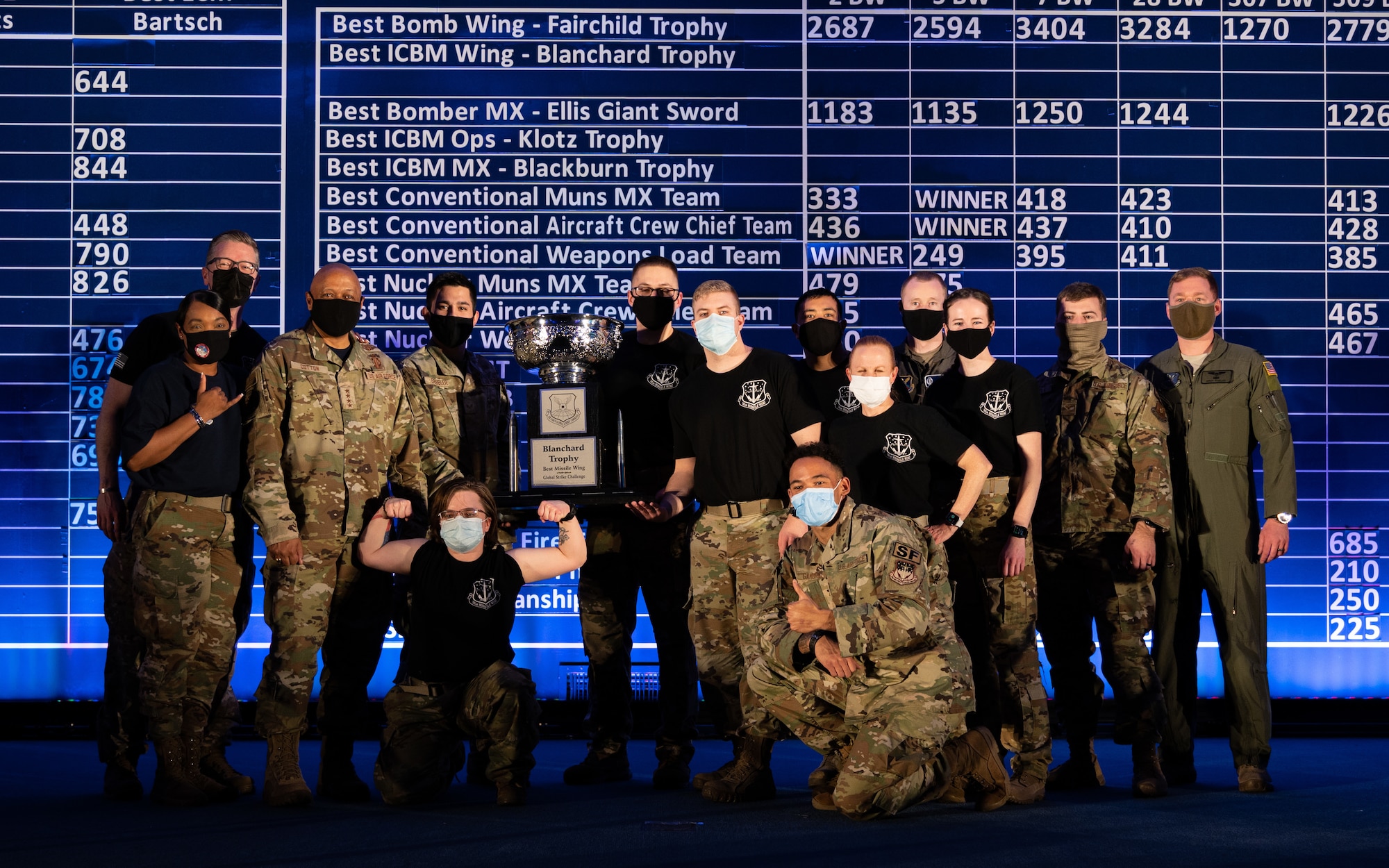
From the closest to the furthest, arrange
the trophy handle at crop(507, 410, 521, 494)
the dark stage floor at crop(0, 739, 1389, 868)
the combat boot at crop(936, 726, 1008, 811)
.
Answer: the dark stage floor at crop(0, 739, 1389, 868) < the combat boot at crop(936, 726, 1008, 811) < the trophy handle at crop(507, 410, 521, 494)

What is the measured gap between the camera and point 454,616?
5.00 m

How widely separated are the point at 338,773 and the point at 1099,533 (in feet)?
9.82

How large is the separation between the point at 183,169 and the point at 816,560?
13.2 ft

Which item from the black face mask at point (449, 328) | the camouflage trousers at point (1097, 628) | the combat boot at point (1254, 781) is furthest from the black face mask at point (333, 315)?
the combat boot at point (1254, 781)

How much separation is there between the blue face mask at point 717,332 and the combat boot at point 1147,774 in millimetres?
2103

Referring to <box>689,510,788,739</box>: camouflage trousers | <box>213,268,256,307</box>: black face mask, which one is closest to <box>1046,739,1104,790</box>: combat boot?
<box>689,510,788,739</box>: camouflage trousers

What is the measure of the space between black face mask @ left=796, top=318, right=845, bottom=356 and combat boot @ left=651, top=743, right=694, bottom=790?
5.54 feet

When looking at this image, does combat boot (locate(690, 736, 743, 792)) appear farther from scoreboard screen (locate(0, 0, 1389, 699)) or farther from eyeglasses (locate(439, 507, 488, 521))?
scoreboard screen (locate(0, 0, 1389, 699))

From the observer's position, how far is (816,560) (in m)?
4.75

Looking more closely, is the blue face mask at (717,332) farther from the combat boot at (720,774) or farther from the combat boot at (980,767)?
the combat boot at (980,767)

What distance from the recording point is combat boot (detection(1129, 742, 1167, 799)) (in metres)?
5.07

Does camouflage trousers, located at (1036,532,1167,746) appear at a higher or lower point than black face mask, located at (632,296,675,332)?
lower

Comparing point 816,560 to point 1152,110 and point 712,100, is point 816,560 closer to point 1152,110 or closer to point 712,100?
point 712,100

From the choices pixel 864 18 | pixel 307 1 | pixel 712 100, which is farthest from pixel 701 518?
pixel 307 1
